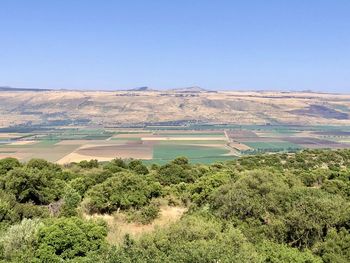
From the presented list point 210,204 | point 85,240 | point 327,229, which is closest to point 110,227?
point 85,240

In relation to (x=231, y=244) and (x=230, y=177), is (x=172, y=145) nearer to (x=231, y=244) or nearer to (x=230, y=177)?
(x=230, y=177)

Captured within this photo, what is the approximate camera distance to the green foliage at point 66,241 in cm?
2170

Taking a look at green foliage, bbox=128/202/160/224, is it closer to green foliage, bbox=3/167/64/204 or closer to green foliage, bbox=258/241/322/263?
green foliage, bbox=3/167/64/204

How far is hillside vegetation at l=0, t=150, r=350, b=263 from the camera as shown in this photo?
20.1m

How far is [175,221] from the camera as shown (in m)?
29.3

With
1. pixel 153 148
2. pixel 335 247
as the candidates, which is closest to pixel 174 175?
pixel 335 247

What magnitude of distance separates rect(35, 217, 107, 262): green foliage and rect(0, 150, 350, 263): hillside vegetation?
53 millimetres

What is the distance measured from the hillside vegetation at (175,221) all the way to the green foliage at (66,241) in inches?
2.1

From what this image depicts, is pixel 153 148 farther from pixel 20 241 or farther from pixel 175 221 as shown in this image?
pixel 20 241

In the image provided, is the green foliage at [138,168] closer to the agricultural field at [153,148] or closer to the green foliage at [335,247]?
the green foliage at [335,247]

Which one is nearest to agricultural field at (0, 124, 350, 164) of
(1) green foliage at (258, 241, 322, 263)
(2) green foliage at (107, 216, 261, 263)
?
(2) green foliage at (107, 216, 261, 263)

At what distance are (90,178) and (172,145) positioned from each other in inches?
3649

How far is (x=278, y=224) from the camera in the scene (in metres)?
24.5

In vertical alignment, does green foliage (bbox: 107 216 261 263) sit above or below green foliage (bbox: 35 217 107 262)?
above
